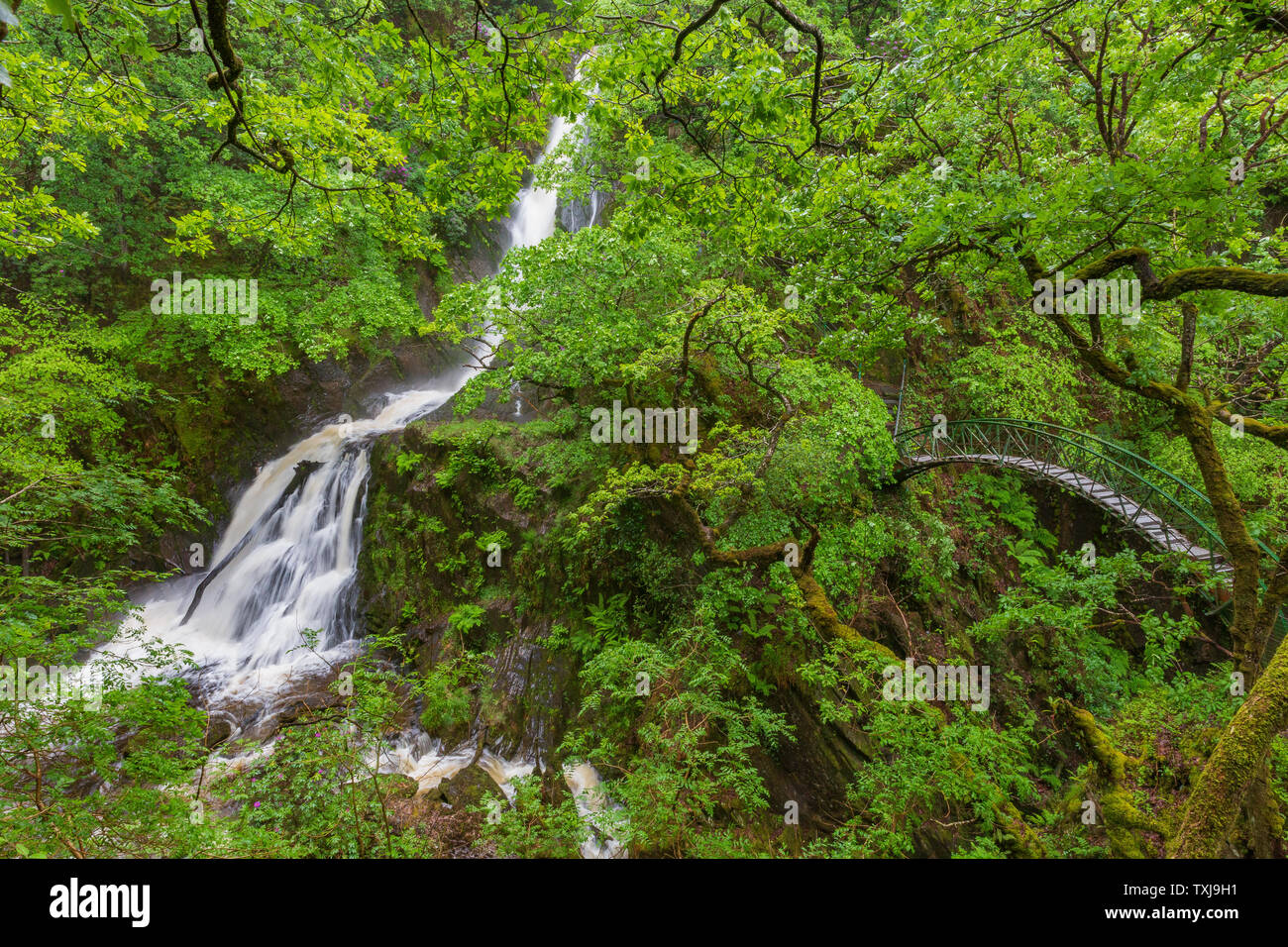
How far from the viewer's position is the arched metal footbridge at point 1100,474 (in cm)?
723

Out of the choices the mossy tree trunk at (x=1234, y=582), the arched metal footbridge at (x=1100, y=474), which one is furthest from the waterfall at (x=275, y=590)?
the arched metal footbridge at (x=1100, y=474)

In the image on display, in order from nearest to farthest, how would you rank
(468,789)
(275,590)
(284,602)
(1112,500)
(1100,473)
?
1. (468,789)
2. (1112,500)
3. (1100,473)
4. (284,602)
5. (275,590)

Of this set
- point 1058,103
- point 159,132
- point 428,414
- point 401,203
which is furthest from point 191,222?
point 1058,103

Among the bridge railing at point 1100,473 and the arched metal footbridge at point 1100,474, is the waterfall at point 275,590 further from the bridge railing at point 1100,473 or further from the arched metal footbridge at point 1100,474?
the bridge railing at point 1100,473

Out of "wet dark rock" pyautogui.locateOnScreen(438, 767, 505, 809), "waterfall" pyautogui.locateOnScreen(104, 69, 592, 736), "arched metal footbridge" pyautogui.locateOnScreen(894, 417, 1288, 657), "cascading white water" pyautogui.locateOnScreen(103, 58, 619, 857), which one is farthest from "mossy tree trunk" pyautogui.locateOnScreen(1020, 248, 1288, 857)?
"waterfall" pyautogui.locateOnScreen(104, 69, 592, 736)

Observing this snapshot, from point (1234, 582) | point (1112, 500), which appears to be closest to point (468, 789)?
point (1234, 582)

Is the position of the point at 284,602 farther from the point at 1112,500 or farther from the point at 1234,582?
the point at 1112,500

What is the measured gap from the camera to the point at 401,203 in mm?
4426

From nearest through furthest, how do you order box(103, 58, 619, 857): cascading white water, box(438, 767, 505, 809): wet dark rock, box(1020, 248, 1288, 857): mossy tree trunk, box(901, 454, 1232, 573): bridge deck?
box(1020, 248, 1288, 857): mossy tree trunk → box(438, 767, 505, 809): wet dark rock → box(901, 454, 1232, 573): bridge deck → box(103, 58, 619, 857): cascading white water

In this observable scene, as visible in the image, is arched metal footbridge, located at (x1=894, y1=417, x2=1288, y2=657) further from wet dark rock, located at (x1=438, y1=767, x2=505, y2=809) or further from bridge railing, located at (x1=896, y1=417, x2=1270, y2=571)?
wet dark rock, located at (x1=438, y1=767, x2=505, y2=809)

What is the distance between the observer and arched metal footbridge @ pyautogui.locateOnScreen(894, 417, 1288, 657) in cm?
723

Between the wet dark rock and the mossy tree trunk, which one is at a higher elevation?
the mossy tree trunk

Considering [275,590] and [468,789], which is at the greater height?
[275,590]

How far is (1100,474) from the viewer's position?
8.30 meters
